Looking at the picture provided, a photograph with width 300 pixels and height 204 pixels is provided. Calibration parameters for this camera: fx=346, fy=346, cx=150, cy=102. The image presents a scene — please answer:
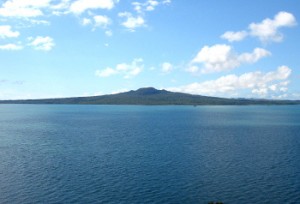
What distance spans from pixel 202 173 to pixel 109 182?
18.7 m

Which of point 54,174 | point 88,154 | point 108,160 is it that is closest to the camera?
point 54,174

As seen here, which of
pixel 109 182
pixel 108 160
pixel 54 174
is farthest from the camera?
pixel 108 160

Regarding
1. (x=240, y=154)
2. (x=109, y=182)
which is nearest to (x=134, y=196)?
(x=109, y=182)

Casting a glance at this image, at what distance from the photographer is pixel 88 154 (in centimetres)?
8675

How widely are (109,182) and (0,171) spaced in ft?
78.5

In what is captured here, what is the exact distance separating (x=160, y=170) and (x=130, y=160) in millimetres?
11318

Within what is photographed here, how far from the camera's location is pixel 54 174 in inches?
2635

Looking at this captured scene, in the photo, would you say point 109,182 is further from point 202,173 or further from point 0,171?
point 0,171

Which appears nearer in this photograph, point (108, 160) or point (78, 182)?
point (78, 182)

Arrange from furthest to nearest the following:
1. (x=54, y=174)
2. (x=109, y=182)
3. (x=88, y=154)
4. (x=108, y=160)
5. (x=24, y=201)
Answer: (x=88, y=154)
(x=108, y=160)
(x=54, y=174)
(x=109, y=182)
(x=24, y=201)

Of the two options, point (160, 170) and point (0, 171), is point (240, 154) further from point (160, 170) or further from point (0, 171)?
point (0, 171)

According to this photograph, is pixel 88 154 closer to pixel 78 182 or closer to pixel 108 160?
pixel 108 160

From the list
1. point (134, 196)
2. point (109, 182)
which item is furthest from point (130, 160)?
point (134, 196)

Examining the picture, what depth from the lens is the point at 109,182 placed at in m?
61.5
